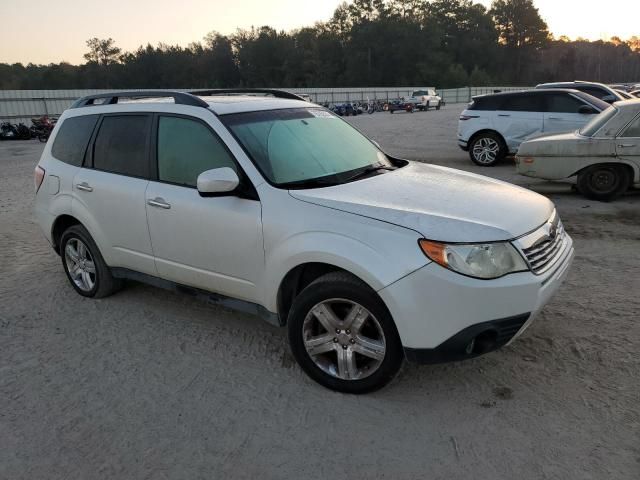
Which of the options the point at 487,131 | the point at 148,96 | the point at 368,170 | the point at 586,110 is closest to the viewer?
the point at 368,170

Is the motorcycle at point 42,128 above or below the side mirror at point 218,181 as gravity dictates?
below

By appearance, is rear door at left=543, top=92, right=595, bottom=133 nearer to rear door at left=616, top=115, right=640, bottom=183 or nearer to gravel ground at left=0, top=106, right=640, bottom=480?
rear door at left=616, top=115, right=640, bottom=183

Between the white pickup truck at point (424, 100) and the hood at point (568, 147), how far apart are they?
38071mm

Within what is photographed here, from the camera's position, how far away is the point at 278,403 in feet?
10.5

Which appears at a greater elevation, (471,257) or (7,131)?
(471,257)

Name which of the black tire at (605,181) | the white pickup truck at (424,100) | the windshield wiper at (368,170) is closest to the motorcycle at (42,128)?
the black tire at (605,181)

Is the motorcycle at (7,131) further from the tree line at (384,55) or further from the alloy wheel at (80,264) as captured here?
the tree line at (384,55)

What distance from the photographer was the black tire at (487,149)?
12.0m

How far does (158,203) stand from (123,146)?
0.77 m

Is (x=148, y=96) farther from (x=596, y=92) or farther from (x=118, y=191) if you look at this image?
(x=596, y=92)

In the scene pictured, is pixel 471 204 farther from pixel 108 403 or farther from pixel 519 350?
pixel 108 403

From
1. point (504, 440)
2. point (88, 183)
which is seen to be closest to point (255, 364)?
point (504, 440)

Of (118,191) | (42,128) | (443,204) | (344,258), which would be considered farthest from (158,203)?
(42,128)

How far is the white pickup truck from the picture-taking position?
149 feet
